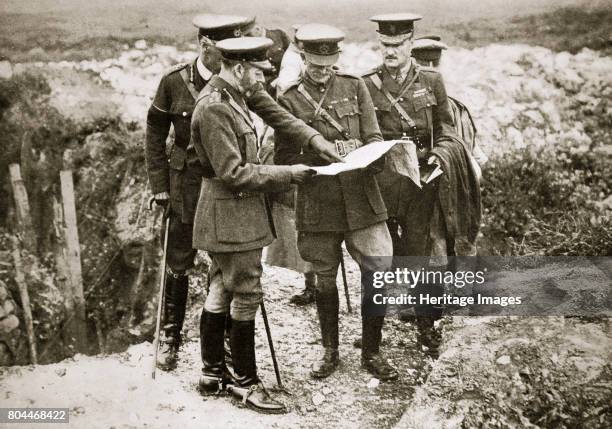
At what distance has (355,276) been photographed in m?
5.90

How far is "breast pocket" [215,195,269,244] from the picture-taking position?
3578 mm

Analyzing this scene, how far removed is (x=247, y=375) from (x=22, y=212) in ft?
11.2

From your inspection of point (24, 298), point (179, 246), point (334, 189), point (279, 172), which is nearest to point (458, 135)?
point (334, 189)

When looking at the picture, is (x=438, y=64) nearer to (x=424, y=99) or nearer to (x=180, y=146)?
(x=424, y=99)

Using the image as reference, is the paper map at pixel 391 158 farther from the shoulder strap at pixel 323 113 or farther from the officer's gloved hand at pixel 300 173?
the shoulder strap at pixel 323 113

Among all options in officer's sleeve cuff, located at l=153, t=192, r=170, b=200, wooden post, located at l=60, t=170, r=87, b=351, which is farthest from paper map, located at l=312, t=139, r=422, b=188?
wooden post, located at l=60, t=170, r=87, b=351

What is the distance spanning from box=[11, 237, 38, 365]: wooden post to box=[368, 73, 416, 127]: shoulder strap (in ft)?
12.2

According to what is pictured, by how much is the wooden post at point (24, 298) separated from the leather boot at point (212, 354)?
301cm

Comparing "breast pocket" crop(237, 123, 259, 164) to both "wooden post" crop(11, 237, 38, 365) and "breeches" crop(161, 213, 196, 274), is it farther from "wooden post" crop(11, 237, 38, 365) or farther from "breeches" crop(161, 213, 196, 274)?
"wooden post" crop(11, 237, 38, 365)

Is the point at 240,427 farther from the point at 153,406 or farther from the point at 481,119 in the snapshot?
the point at 481,119

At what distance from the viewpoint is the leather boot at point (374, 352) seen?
4.12m

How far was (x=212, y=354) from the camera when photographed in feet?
12.9

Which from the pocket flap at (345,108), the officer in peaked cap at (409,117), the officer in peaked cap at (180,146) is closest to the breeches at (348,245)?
the officer in peaked cap at (409,117)

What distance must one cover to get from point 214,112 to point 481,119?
3650 mm
